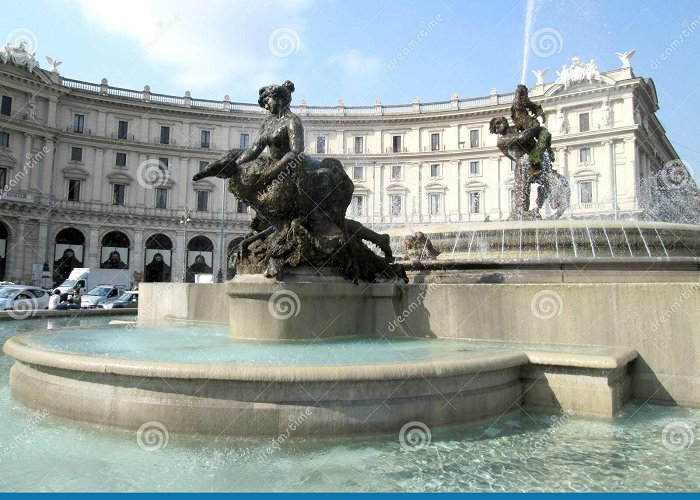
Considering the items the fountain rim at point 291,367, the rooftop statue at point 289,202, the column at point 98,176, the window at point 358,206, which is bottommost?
the fountain rim at point 291,367

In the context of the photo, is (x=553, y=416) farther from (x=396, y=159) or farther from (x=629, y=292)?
(x=396, y=159)

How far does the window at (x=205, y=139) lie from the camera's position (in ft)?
201

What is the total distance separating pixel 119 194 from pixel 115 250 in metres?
6.52

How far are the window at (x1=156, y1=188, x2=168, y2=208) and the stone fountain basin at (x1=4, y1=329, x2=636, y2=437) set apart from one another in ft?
190

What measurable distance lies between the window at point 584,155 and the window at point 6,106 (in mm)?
57910

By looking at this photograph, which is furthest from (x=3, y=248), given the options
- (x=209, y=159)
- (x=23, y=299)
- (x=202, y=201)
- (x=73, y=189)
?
(x=23, y=299)

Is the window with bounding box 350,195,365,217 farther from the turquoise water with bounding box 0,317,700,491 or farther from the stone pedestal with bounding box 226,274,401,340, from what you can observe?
the turquoise water with bounding box 0,317,700,491

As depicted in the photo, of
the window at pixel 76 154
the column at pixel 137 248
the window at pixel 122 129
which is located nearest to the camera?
the window at pixel 76 154

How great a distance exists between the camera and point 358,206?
198 ft

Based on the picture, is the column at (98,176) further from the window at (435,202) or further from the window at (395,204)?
the window at (435,202)

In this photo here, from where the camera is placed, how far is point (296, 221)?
709 cm

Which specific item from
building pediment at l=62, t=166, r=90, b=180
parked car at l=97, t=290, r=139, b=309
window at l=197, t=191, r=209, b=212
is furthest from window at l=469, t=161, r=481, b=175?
parked car at l=97, t=290, r=139, b=309

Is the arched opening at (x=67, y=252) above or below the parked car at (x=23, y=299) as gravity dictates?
above

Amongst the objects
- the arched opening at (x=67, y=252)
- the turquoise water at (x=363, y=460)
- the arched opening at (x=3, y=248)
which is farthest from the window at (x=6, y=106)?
the turquoise water at (x=363, y=460)
